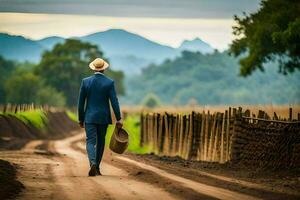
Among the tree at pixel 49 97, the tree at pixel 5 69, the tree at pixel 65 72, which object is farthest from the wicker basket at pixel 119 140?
the tree at pixel 5 69

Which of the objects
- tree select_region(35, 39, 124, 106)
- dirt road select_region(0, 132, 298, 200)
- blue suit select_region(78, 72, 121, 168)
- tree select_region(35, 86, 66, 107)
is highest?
tree select_region(35, 39, 124, 106)

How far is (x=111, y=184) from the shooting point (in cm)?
1347

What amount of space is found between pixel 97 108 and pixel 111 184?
2.59 m

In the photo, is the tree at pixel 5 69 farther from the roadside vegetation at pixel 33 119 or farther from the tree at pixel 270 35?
the tree at pixel 270 35

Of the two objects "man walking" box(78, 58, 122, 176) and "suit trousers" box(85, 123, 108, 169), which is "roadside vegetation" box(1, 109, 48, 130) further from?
"suit trousers" box(85, 123, 108, 169)

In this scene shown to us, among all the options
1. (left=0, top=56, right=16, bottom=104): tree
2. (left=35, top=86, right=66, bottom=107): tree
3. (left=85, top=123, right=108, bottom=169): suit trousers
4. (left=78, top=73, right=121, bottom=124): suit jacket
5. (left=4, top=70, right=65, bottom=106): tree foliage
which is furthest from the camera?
(left=0, top=56, right=16, bottom=104): tree

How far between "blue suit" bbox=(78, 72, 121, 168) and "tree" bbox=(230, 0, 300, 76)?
74.9 ft

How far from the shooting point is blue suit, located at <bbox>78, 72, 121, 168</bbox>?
1567cm

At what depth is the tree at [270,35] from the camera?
137 feet

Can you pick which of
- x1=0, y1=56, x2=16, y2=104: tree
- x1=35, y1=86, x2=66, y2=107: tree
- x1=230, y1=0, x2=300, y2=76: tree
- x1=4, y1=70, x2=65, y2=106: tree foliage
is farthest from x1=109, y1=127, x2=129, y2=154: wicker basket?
x1=0, y1=56, x2=16, y2=104: tree

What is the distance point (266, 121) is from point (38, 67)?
111843 mm

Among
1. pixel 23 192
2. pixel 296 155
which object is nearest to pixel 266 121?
pixel 296 155

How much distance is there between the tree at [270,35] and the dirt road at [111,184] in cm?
2223

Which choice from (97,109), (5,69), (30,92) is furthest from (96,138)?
(5,69)
